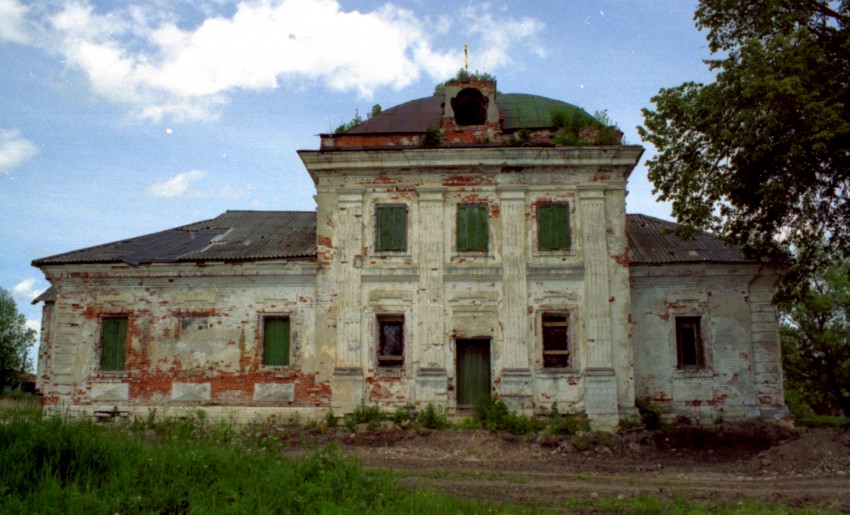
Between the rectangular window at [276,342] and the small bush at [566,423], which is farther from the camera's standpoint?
the rectangular window at [276,342]

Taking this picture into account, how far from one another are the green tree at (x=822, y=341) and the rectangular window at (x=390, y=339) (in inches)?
584

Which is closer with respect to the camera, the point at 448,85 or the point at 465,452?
the point at 465,452

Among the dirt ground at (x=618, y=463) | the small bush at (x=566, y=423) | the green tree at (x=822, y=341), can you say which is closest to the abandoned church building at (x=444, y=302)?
the small bush at (x=566, y=423)

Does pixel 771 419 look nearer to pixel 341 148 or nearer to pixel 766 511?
pixel 766 511

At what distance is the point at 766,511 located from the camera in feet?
28.6

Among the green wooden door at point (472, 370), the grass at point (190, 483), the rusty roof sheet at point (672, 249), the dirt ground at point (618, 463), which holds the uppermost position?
the rusty roof sheet at point (672, 249)

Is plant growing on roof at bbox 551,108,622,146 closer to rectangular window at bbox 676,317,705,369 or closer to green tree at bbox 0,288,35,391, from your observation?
rectangular window at bbox 676,317,705,369

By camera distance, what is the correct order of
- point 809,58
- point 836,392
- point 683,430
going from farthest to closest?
point 836,392
point 683,430
point 809,58

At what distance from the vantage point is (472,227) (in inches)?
640

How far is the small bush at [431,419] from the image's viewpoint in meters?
15.0

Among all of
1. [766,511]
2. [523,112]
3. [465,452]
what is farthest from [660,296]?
[766,511]

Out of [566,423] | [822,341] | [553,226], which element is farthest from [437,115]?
[822,341]

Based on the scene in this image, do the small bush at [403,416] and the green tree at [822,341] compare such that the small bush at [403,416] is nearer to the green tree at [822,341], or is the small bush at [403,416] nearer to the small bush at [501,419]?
the small bush at [501,419]

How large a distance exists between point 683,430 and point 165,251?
13.5 metres
